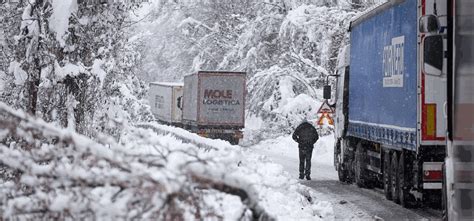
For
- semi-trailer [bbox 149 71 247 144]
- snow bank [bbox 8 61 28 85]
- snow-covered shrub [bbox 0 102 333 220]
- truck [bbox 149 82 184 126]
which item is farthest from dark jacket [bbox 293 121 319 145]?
truck [bbox 149 82 184 126]

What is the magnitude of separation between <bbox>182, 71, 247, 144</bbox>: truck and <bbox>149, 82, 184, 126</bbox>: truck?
28.8 ft

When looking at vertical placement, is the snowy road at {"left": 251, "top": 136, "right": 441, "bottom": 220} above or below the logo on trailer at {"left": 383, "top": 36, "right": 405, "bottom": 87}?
below

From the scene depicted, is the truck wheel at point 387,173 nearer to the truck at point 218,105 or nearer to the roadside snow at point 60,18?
the roadside snow at point 60,18

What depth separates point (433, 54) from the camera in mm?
10062

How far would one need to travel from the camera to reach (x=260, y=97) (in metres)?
42.0

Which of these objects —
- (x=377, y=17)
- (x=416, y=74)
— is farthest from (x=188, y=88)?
(x=416, y=74)

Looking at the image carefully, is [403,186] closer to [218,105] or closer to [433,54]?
[433,54]

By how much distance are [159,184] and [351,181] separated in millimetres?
16275

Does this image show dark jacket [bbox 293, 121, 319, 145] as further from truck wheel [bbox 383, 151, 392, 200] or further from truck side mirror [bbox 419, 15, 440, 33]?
truck side mirror [bbox 419, 15, 440, 33]

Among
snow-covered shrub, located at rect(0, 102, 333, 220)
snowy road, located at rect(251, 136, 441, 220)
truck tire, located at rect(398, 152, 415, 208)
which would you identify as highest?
snow-covered shrub, located at rect(0, 102, 333, 220)

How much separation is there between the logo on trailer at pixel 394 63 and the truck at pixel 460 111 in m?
5.49

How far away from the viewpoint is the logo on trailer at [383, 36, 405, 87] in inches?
544

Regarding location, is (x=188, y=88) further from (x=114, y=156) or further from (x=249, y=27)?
(x=114, y=156)

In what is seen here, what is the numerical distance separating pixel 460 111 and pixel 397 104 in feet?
20.3
